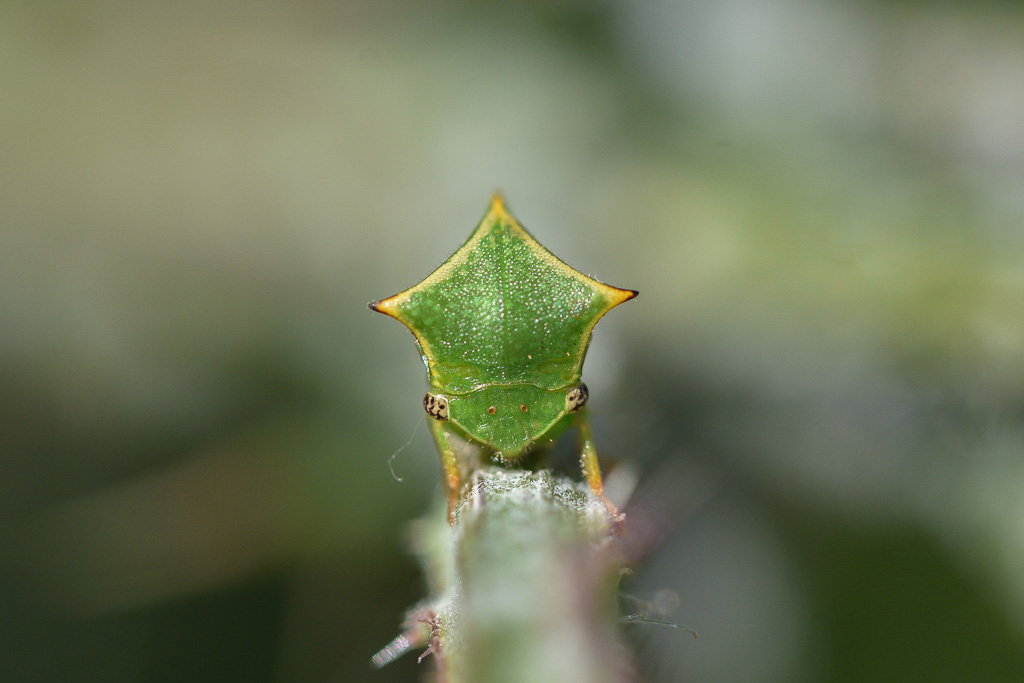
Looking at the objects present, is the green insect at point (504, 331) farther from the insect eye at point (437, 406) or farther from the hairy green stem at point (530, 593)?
the hairy green stem at point (530, 593)

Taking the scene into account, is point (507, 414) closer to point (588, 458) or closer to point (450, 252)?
point (588, 458)

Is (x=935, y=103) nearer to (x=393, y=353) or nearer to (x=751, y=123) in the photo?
(x=751, y=123)

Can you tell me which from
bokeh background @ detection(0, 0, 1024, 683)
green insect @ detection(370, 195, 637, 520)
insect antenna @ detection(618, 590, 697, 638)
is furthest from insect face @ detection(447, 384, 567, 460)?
bokeh background @ detection(0, 0, 1024, 683)

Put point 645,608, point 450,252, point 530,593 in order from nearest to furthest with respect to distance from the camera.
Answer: point 530,593 → point 645,608 → point 450,252

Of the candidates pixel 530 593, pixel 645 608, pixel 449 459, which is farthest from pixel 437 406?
pixel 530 593

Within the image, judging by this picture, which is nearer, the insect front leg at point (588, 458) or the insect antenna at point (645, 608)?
the insect antenna at point (645, 608)

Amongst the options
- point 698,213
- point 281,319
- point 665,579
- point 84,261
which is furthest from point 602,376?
point 84,261

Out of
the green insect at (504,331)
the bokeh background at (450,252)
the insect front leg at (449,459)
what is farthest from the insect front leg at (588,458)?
the bokeh background at (450,252)

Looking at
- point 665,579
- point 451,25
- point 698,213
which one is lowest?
point 665,579
